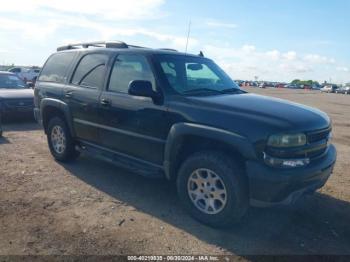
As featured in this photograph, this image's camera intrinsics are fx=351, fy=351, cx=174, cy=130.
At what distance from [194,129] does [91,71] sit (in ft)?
7.56

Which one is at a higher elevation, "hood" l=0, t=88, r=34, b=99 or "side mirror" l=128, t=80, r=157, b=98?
"side mirror" l=128, t=80, r=157, b=98

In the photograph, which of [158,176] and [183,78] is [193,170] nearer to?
[158,176]

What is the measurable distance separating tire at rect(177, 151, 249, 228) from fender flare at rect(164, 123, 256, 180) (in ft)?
0.61

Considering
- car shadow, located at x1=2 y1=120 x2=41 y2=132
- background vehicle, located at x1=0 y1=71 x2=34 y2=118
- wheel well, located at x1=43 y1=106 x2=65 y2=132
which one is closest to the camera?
wheel well, located at x1=43 y1=106 x2=65 y2=132

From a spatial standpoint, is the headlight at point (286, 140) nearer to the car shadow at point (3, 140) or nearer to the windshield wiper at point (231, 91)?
the windshield wiper at point (231, 91)

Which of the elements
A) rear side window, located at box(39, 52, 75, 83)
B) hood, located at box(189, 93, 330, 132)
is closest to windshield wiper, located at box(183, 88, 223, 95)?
hood, located at box(189, 93, 330, 132)

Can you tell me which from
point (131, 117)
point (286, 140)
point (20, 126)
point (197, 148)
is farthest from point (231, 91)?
point (20, 126)

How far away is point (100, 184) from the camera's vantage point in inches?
205

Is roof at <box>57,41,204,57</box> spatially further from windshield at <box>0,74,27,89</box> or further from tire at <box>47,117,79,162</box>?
windshield at <box>0,74,27,89</box>

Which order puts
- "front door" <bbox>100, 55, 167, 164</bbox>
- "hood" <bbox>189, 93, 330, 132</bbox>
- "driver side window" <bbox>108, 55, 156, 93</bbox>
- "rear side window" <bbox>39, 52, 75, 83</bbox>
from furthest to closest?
"rear side window" <bbox>39, 52, 75, 83</bbox>
"driver side window" <bbox>108, 55, 156, 93</bbox>
"front door" <bbox>100, 55, 167, 164</bbox>
"hood" <bbox>189, 93, 330, 132</bbox>

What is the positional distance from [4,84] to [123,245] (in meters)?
9.27

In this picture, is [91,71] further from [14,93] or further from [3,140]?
[14,93]

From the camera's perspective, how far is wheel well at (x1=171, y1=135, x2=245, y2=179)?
12.4 feet

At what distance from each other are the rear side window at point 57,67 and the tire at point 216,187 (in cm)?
301
